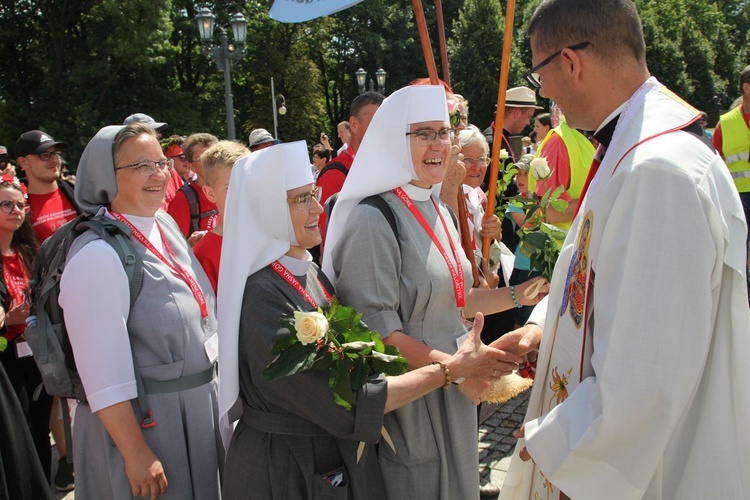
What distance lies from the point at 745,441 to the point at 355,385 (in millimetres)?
1135

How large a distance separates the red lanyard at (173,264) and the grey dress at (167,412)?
3 centimetres

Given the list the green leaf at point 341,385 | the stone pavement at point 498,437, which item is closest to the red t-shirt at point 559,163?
the stone pavement at point 498,437

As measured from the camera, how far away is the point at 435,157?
286 cm

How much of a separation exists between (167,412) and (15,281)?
7.64 ft

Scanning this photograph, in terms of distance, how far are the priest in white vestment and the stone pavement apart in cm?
242

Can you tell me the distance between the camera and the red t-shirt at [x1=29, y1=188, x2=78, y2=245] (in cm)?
479

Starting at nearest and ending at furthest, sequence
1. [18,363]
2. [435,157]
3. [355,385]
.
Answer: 1. [355,385]
2. [435,157]
3. [18,363]

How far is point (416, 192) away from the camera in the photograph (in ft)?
9.39

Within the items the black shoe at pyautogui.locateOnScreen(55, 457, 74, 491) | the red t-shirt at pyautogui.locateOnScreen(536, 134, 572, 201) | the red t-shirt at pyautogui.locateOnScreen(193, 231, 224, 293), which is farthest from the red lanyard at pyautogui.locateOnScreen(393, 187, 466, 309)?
the black shoe at pyautogui.locateOnScreen(55, 457, 74, 491)

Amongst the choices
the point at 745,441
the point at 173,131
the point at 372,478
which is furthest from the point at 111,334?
the point at 173,131

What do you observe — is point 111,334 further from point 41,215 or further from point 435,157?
point 41,215

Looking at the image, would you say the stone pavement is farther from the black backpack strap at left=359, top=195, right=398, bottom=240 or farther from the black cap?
the black cap

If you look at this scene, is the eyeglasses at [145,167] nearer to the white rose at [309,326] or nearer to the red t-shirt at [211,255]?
the red t-shirt at [211,255]

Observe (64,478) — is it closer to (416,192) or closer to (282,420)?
(282,420)
